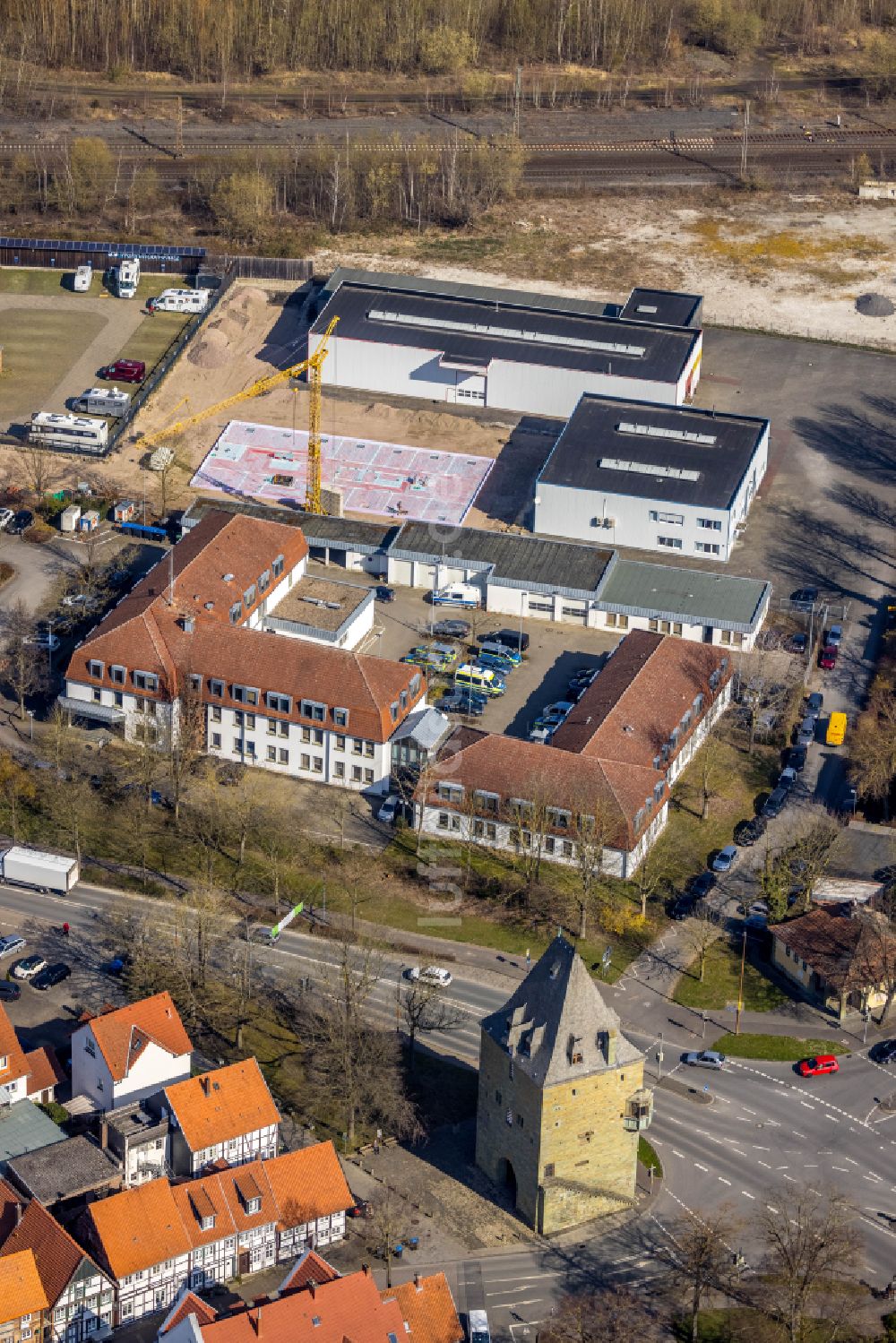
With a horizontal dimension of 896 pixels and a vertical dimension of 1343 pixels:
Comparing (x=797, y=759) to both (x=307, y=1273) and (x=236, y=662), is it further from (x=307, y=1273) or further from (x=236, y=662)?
(x=307, y=1273)

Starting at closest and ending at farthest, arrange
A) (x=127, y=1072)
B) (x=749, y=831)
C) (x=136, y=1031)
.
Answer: (x=127, y=1072) → (x=136, y=1031) → (x=749, y=831)

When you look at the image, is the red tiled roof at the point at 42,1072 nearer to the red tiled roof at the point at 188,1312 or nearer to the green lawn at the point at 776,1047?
the red tiled roof at the point at 188,1312

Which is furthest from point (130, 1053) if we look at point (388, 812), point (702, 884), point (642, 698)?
point (642, 698)

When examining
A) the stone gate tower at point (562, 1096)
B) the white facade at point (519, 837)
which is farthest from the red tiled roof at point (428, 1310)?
the white facade at point (519, 837)

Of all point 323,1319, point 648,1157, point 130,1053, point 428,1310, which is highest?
point 130,1053

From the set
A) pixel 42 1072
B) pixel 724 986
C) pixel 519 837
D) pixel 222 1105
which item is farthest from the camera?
pixel 519 837

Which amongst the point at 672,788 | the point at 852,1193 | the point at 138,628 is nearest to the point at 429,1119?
the point at 852,1193

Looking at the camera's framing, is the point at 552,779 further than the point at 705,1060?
Yes

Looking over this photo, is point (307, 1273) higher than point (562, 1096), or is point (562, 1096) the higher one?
point (562, 1096)

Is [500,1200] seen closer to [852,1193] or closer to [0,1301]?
[852,1193]
